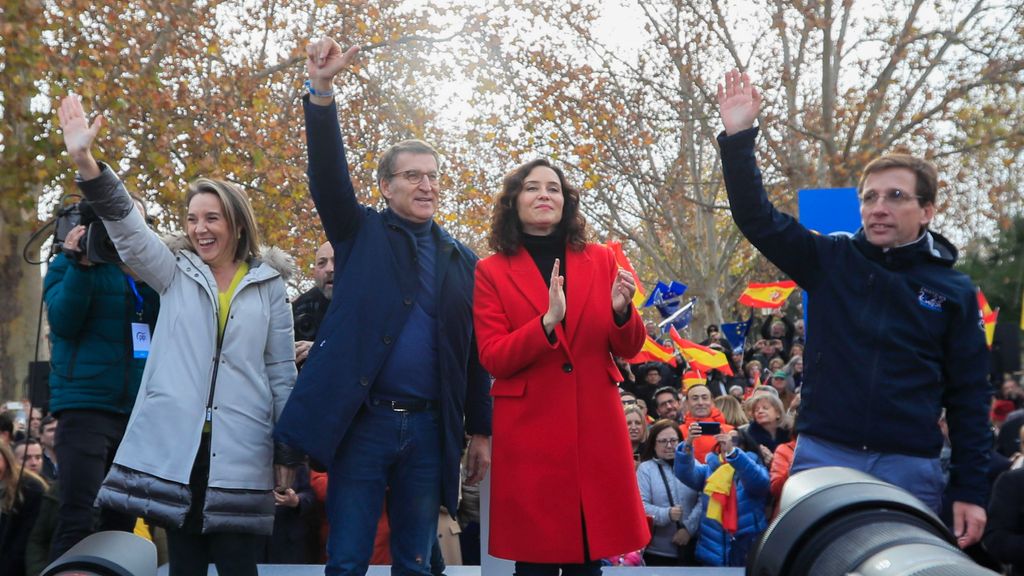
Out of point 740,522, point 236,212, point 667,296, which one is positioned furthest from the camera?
point 667,296

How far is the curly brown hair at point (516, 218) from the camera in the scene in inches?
171

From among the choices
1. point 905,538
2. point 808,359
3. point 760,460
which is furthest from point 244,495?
point 760,460

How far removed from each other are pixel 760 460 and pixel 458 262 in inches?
175

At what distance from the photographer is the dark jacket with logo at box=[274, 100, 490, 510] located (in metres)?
3.99

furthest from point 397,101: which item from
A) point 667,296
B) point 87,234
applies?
point 87,234

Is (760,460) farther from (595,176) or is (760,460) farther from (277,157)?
(595,176)

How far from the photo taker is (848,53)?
20203 millimetres

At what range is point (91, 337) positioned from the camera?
4.71 m

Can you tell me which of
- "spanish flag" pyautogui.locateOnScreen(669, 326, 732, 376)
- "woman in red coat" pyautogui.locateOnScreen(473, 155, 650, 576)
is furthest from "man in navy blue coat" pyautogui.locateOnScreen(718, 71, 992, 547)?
"spanish flag" pyautogui.locateOnScreen(669, 326, 732, 376)

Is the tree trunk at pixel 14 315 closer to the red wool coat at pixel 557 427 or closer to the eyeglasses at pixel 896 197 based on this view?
the red wool coat at pixel 557 427

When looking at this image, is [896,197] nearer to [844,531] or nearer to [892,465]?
[892,465]

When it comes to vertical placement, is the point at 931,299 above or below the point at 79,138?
below

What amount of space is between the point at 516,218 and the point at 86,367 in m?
1.83

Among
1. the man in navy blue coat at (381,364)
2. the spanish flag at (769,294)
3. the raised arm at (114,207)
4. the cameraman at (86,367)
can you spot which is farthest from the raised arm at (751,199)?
the spanish flag at (769,294)
